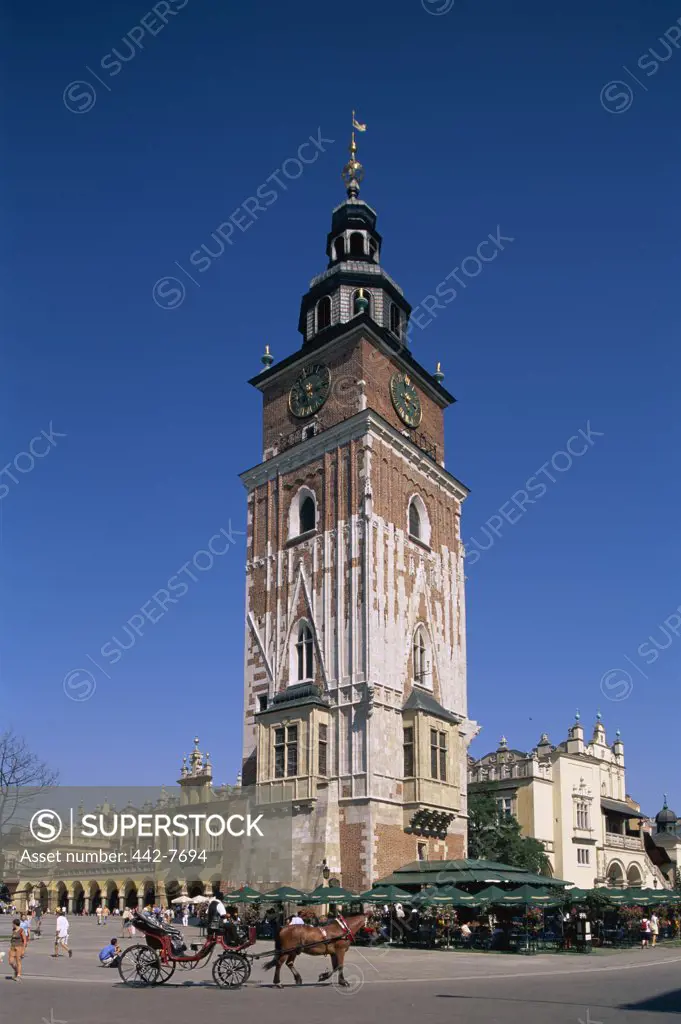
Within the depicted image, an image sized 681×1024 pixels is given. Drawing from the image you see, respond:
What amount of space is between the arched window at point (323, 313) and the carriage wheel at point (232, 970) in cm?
3622

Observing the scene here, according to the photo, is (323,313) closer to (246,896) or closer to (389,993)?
(246,896)

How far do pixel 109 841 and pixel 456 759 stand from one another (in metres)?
37.2

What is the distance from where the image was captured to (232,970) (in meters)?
21.7

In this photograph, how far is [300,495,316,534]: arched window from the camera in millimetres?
48812

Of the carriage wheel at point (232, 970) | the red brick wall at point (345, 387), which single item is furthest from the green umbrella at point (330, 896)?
the red brick wall at point (345, 387)

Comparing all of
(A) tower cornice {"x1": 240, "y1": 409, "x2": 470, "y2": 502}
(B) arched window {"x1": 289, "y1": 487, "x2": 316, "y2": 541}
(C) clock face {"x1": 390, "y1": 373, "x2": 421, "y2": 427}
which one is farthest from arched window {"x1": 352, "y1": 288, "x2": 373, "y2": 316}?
(B) arched window {"x1": 289, "y1": 487, "x2": 316, "y2": 541}

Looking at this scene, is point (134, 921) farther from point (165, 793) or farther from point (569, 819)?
point (569, 819)

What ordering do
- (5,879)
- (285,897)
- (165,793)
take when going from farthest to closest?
(5,879), (165,793), (285,897)

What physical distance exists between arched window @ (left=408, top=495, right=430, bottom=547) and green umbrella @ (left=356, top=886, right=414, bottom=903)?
18851 mm

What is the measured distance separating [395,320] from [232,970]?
126 feet

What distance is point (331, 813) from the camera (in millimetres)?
41531

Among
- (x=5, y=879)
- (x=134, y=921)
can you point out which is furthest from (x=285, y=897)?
(x=5, y=879)

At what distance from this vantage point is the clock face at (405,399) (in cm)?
5000

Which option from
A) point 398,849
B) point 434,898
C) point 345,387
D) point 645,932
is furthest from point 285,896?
point 345,387
